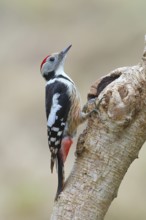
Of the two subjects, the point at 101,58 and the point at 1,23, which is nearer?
the point at 101,58

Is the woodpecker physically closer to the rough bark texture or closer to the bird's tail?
the bird's tail

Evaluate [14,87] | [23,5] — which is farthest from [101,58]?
[23,5]

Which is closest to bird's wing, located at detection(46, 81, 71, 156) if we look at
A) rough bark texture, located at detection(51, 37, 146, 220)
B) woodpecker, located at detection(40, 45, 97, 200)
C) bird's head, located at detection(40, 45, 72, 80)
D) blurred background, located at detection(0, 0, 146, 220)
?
woodpecker, located at detection(40, 45, 97, 200)

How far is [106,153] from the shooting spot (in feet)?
10.2

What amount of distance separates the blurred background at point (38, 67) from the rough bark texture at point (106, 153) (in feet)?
14.0

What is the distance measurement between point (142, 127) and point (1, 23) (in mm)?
8320

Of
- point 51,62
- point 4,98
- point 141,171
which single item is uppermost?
point 51,62

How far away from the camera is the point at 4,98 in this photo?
31.7 ft

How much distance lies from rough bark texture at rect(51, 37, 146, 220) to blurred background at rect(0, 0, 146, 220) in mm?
4273

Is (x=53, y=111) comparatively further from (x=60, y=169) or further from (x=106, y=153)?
(x=106, y=153)

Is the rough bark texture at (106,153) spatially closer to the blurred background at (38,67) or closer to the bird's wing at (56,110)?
the bird's wing at (56,110)

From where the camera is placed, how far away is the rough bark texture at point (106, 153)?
3.08 meters


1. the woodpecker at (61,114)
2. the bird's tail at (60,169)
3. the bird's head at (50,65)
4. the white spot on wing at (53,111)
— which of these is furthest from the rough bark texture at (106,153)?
the bird's head at (50,65)

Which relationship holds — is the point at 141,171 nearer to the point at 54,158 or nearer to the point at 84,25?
the point at 84,25
